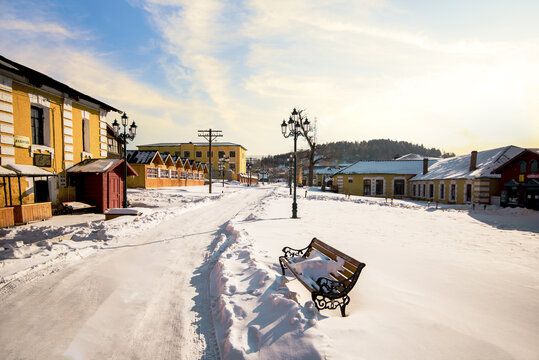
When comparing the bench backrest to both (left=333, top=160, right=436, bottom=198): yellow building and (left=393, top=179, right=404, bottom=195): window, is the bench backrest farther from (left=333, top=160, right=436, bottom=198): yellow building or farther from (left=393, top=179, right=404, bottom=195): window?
(left=393, top=179, right=404, bottom=195): window

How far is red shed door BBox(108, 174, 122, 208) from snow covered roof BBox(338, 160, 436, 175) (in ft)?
92.2

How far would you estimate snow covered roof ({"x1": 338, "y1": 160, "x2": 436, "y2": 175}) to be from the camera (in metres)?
32.4

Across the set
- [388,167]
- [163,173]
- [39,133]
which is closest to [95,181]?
[39,133]

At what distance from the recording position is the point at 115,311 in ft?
13.8

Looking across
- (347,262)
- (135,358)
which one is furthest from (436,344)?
(135,358)

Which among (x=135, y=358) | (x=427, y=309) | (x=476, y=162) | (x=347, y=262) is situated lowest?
(x=135, y=358)

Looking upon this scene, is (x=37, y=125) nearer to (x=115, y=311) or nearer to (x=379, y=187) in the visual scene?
(x=115, y=311)

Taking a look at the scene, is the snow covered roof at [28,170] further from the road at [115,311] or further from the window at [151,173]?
the window at [151,173]

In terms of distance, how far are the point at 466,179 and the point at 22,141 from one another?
32733 mm

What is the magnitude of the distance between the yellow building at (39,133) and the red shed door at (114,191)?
207cm

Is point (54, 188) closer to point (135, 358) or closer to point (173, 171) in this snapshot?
point (135, 358)

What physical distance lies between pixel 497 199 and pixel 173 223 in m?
25.2

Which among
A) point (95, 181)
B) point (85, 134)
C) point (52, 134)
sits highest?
point (85, 134)

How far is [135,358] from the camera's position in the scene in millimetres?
3195
